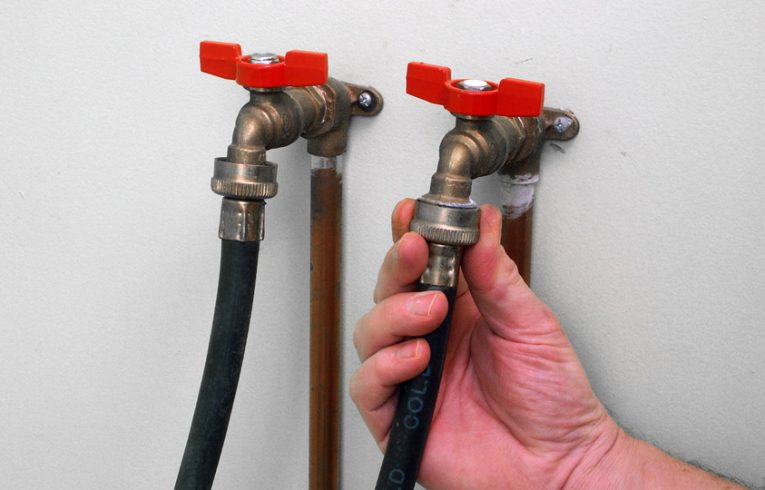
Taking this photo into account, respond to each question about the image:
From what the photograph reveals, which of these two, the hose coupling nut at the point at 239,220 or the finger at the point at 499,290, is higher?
the hose coupling nut at the point at 239,220

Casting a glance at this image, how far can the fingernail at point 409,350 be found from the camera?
43 cm

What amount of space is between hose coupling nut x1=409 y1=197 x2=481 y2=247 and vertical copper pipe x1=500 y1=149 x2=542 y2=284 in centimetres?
9

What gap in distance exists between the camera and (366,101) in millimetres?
524

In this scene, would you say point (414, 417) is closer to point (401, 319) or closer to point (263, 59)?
point (401, 319)

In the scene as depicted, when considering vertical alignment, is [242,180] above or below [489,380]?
above

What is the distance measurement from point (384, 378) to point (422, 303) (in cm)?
6

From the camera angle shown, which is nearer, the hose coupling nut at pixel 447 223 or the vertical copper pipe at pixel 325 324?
the hose coupling nut at pixel 447 223

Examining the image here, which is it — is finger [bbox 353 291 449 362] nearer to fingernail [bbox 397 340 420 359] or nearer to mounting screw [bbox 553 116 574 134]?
fingernail [bbox 397 340 420 359]

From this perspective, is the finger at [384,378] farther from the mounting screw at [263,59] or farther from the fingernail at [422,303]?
the mounting screw at [263,59]

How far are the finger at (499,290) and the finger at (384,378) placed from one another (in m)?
0.05

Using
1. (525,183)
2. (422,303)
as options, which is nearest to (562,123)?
(525,183)

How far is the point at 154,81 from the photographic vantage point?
587 mm

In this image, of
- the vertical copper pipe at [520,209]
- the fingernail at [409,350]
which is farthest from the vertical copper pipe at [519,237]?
the fingernail at [409,350]

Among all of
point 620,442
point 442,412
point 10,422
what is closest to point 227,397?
point 442,412
